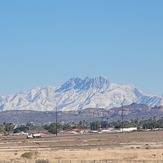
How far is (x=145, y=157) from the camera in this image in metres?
88.6

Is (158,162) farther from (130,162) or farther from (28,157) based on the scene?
(28,157)

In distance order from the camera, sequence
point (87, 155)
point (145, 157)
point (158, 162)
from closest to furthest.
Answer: point (158, 162) → point (145, 157) → point (87, 155)

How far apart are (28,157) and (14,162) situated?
42.4ft

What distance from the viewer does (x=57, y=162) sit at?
78.5 metres

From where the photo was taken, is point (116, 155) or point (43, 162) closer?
point (43, 162)

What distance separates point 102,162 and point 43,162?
692 cm

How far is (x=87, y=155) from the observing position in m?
94.8

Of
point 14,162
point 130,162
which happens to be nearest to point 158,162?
point 130,162

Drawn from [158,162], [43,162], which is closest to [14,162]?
[43,162]

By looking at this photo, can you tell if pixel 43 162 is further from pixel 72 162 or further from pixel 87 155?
pixel 87 155

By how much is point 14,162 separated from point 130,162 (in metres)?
14.2

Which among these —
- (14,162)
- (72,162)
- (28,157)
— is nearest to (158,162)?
(72,162)

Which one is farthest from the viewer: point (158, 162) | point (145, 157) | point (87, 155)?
point (87, 155)

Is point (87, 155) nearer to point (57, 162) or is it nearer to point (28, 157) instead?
point (28, 157)
